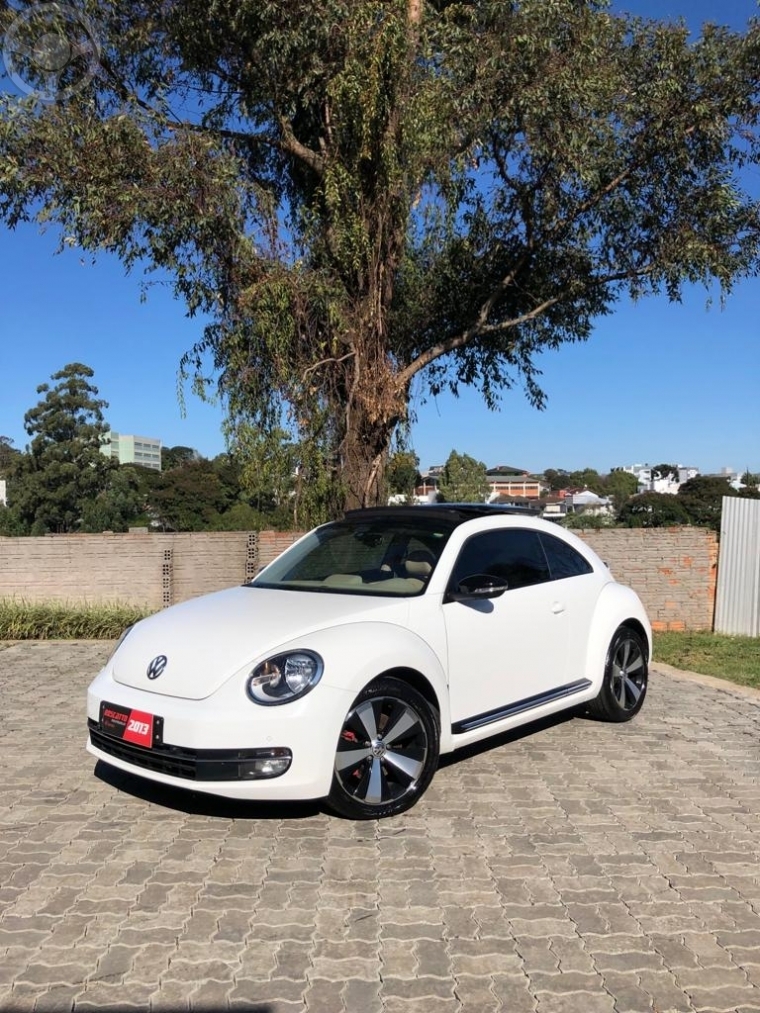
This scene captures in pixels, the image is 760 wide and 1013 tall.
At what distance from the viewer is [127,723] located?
13.4 feet

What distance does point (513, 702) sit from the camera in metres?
4.98

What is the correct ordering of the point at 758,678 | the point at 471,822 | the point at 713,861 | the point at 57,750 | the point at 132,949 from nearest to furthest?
the point at 132,949, the point at 713,861, the point at 471,822, the point at 57,750, the point at 758,678

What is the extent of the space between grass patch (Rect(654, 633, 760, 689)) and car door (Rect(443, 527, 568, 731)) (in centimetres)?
348

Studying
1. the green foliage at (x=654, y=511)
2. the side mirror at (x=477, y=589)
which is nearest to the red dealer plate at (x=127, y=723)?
the side mirror at (x=477, y=589)

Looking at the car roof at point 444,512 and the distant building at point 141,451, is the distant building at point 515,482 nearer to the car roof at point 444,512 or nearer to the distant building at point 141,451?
the distant building at point 141,451

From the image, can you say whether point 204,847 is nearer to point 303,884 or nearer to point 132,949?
point 303,884

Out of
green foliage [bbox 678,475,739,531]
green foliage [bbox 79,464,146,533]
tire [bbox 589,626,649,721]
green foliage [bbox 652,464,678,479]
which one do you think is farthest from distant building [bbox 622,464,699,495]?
tire [bbox 589,626,649,721]

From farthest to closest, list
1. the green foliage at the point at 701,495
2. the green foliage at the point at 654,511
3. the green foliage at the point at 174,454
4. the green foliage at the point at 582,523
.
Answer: the green foliage at the point at 174,454, the green foliage at the point at 701,495, the green foliage at the point at 654,511, the green foliage at the point at 582,523

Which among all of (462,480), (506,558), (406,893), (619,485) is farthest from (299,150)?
(619,485)

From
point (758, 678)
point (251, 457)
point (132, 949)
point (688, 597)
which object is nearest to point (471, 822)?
point (132, 949)

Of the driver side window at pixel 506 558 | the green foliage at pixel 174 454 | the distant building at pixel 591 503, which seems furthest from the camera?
the green foliage at pixel 174 454

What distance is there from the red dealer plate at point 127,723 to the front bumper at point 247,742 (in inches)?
2.9

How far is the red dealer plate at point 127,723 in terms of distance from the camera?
13.0ft

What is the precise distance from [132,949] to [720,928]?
7.28ft
